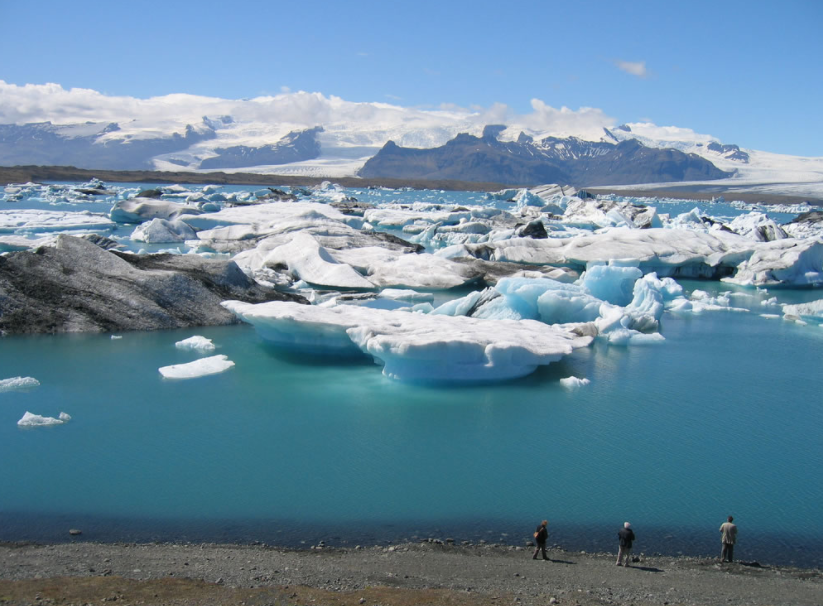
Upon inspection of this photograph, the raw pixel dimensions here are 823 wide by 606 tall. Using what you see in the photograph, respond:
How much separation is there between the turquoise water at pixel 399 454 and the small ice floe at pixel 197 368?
0.18m

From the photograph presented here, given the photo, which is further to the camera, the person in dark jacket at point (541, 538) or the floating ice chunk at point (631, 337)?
the floating ice chunk at point (631, 337)

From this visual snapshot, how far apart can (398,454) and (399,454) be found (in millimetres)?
10

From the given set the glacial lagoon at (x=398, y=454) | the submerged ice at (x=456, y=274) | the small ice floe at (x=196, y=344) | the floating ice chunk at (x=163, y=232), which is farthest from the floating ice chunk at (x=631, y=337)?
the floating ice chunk at (x=163, y=232)

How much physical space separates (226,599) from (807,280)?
59.3 ft

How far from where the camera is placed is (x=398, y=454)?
6.47 meters

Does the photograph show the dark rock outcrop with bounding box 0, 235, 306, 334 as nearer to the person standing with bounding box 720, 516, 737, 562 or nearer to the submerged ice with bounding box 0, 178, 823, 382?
the submerged ice with bounding box 0, 178, 823, 382

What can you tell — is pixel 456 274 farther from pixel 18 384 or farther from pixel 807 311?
pixel 18 384

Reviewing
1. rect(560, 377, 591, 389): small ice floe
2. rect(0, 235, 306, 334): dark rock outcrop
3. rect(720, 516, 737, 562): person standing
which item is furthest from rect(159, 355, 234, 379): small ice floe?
rect(720, 516, 737, 562): person standing

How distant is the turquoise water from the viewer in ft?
17.3

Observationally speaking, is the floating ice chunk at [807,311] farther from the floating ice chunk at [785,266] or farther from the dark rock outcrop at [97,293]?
the dark rock outcrop at [97,293]

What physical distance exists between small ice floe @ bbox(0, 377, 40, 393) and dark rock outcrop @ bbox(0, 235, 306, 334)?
246cm

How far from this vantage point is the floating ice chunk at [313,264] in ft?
47.7

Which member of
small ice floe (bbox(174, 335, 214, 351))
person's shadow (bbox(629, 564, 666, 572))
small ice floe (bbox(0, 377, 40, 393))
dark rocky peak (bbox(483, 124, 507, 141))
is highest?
dark rocky peak (bbox(483, 124, 507, 141))

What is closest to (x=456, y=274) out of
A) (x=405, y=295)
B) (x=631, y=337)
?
(x=405, y=295)
